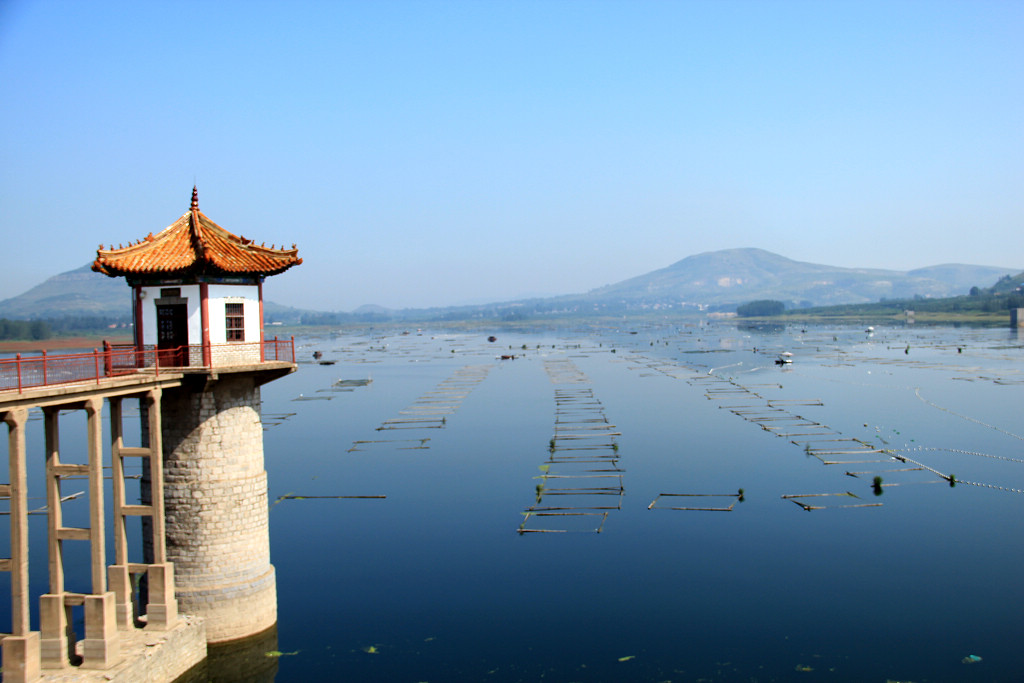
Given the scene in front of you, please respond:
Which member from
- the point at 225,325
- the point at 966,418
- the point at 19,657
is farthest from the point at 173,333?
the point at 966,418

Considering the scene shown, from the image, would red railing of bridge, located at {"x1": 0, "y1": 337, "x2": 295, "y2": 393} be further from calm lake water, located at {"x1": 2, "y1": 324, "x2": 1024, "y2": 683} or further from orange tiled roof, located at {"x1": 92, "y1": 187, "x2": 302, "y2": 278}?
calm lake water, located at {"x1": 2, "y1": 324, "x2": 1024, "y2": 683}

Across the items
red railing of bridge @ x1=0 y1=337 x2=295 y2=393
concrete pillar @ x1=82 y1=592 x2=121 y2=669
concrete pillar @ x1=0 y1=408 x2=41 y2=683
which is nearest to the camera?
concrete pillar @ x1=0 y1=408 x2=41 y2=683

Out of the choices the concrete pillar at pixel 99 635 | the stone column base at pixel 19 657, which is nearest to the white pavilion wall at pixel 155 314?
the concrete pillar at pixel 99 635

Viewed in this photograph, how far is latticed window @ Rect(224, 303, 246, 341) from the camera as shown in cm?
2431

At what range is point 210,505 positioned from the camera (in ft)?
77.8

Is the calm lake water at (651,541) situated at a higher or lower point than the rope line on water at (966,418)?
lower

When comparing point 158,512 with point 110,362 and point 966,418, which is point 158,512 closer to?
point 110,362

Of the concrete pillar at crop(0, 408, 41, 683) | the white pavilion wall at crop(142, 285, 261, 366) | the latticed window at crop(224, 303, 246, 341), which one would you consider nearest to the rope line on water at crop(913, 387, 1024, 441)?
the latticed window at crop(224, 303, 246, 341)

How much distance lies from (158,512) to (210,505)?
172 centimetres

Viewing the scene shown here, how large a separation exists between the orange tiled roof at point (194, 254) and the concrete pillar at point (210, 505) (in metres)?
3.31

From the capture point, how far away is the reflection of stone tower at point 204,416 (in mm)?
23484

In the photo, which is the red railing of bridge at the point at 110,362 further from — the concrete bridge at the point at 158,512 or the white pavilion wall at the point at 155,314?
the white pavilion wall at the point at 155,314

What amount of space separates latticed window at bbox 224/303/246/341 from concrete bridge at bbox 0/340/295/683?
1.09 feet

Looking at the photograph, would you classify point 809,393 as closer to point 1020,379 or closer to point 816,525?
point 1020,379
